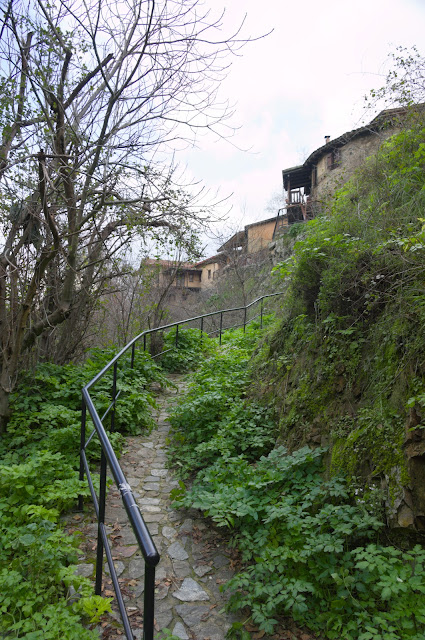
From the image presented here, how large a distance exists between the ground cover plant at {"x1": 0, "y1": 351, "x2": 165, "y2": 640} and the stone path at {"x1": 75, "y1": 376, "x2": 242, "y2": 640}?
9.7 inches

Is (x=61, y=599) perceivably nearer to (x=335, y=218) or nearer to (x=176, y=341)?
(x=335, y=218)

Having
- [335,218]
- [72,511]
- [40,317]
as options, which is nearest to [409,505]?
[72,511]

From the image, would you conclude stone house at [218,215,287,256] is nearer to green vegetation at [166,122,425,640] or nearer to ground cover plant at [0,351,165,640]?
ground cover plant at [0,351,165,640]

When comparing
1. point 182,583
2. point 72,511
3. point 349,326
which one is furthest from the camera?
point 349,326

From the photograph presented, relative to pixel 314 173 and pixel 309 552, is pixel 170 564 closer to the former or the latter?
pixel 309 552

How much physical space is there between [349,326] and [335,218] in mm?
1643

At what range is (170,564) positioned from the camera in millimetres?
3066

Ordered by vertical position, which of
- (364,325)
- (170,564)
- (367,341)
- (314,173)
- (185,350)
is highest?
(314,173)

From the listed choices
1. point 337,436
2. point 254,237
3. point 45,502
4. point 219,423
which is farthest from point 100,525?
point 254,237

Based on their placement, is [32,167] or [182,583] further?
[32,167]

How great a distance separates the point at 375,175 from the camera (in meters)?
5.30

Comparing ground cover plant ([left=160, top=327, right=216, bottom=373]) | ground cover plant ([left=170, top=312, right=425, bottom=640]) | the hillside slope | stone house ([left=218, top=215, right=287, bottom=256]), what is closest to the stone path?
ground cover plant ([left=170, top=312, right=425, bottom=640])

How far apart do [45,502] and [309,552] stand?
229cm

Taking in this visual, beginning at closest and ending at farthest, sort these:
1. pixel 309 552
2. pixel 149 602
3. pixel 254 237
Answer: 1. pixel 149 602
2. pixel 309 552
3. pixel 254 237
